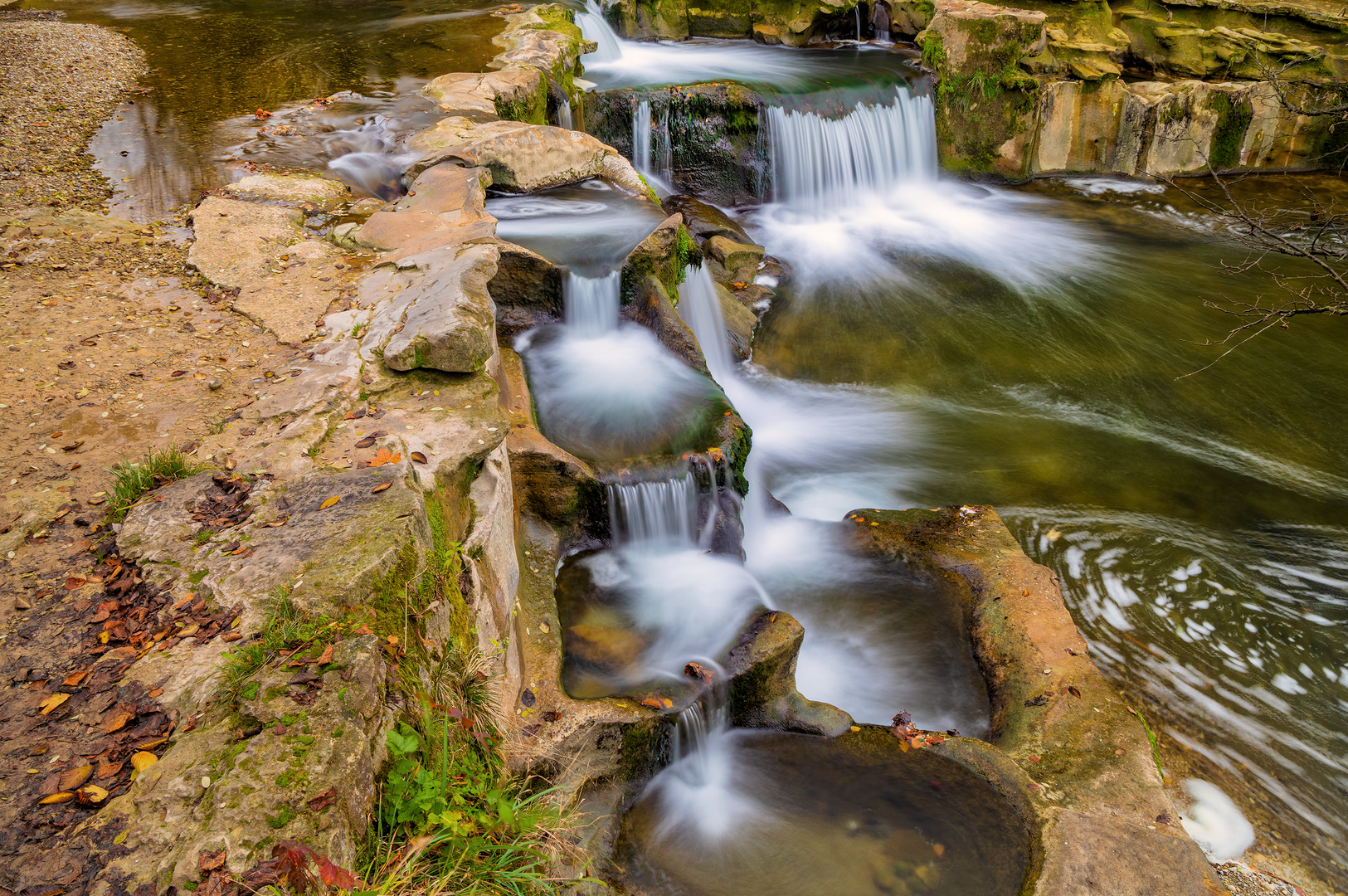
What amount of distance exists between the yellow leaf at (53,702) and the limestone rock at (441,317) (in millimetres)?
2161

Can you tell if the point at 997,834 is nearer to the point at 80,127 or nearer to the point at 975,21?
the point at 80,127

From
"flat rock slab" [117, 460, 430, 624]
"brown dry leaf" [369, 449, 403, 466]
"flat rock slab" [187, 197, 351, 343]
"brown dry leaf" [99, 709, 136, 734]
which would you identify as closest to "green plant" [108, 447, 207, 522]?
"flat rock slab" [117, 460, 430, 624]

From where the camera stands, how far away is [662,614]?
462cm

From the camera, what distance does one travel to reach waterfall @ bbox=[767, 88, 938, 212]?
419 inches

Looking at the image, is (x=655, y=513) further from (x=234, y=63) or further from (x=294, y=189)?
(x=234, y=63)

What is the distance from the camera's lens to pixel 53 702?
2.48 metres

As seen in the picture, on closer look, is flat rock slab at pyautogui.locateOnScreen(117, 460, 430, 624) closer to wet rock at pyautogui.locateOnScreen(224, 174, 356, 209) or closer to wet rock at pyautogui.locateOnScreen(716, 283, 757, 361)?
wet rock at pyautogui.locateOnScreen(224, 174, 356, 209)

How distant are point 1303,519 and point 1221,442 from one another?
105cm

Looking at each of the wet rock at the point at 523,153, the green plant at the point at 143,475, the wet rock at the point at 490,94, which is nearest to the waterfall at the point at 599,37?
the wet rock at the point at 490,94

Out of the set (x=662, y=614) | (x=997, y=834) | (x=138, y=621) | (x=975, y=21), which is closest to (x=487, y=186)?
(x=662, y=614)

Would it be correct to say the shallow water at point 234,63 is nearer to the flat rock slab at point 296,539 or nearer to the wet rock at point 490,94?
the wet rock at point 490,94

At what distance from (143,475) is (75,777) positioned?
149cm

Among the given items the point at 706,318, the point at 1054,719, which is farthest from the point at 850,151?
the point at 1054,719

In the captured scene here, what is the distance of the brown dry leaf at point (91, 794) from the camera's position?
2162mm
